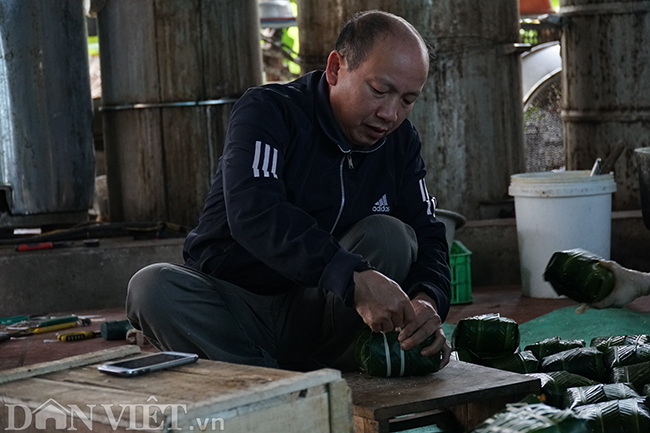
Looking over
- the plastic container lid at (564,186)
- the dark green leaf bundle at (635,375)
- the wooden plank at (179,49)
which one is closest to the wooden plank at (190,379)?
the dark green leaf bundle at (635,375)

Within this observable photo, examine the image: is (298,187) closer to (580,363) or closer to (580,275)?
(580,363)

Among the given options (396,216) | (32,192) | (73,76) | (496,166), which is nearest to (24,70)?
(73,76)

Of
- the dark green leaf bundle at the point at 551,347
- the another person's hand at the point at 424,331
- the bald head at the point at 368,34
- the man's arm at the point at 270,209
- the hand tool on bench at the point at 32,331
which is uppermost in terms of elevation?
the bald head at the point at 368,34

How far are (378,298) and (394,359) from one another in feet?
0.88

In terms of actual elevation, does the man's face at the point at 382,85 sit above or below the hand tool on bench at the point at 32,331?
above

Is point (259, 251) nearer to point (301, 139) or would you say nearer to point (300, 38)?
point (301, 139)

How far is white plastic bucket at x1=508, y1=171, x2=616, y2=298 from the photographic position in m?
5.40

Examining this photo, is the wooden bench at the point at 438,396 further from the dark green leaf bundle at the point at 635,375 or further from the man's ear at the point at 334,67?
the man's ear at the point at 334,67

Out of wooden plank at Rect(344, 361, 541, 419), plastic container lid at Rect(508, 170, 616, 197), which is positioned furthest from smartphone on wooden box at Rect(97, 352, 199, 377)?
plastic container lid at Rect(508, 170, 616, 197)

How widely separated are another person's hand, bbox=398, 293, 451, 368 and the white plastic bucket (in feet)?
9.43

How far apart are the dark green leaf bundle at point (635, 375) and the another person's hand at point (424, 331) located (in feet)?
2.19

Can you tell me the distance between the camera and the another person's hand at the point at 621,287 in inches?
172

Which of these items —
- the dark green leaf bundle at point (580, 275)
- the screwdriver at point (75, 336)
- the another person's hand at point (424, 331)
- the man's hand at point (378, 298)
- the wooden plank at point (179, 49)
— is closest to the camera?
the man's hand at point (378, 298)

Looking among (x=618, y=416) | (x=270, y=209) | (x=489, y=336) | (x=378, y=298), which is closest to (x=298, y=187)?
(x=270, y=209)
